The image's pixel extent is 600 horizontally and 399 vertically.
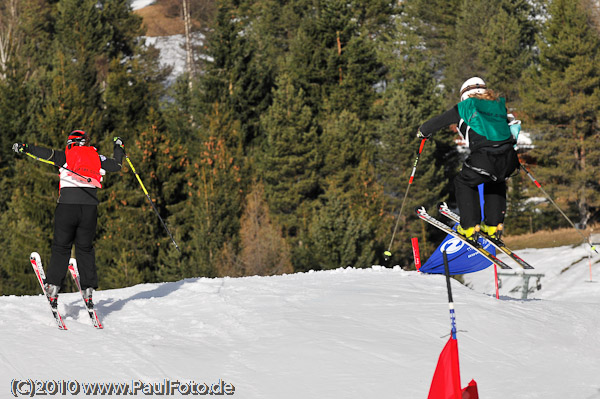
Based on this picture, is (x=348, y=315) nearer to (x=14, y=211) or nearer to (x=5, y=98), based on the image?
(x=14, y=211)

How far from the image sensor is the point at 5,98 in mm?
36750

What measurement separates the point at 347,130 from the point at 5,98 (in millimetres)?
18130

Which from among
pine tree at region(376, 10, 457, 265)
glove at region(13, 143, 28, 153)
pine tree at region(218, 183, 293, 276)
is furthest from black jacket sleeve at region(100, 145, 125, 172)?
pine tree at region(376, 10, 457, 265)

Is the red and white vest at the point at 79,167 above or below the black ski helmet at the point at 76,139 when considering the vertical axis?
below

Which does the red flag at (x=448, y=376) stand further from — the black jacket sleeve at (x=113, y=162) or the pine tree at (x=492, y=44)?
the pine tree at (x=492, y=44)

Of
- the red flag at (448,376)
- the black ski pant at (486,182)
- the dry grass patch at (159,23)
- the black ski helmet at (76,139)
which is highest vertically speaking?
the dry grass patch at (159,23)

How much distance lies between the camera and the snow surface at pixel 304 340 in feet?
18.1

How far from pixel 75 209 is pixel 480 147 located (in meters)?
3.76

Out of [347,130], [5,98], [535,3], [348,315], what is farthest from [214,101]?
[348,315]

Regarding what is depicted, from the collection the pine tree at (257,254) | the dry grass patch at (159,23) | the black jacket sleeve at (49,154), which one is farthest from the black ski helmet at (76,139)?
the dry grass patch at (159,23)

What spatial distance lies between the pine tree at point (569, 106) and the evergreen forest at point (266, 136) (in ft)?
0.34

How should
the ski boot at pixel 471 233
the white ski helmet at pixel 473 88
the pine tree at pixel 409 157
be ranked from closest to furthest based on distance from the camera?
1. the white ski helmet at pixel 473 88
2. the ski boot at pixel 471 233
3. the pine tree at pixel 409 157

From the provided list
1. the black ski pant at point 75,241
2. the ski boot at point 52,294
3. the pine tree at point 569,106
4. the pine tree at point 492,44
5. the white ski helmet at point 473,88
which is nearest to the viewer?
the white ski helmet at point 473,88

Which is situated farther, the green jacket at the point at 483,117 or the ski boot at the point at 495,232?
the ski boot at the point at 495,232
